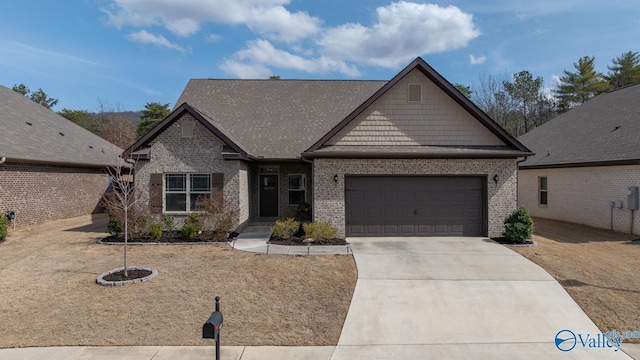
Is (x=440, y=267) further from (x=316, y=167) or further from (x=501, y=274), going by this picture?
(x=316, y=167)

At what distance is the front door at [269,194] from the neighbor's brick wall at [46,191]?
9896 millimetres

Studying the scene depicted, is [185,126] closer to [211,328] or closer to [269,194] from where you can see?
[269,194]

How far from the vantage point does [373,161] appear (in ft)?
40.8

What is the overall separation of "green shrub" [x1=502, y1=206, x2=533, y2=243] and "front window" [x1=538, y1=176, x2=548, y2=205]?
8.65 metres

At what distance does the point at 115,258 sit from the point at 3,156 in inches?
307

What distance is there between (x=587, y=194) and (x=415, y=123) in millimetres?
9315

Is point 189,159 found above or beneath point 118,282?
above

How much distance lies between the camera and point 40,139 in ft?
56.2

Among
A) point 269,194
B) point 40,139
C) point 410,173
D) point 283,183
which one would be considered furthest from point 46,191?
point 410,173

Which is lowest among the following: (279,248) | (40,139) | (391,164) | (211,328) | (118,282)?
(118,282)

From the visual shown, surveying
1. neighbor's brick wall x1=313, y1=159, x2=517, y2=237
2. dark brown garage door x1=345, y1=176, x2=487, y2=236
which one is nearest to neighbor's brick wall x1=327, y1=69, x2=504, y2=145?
neighbor's brick wall x1=313, y1=159, x2=517, y2=237

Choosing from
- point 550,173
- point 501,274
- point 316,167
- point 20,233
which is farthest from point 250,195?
point 550,173

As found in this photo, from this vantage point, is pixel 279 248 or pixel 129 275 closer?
pixel 129 275

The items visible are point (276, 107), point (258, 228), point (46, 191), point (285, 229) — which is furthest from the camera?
point (276, 107)
